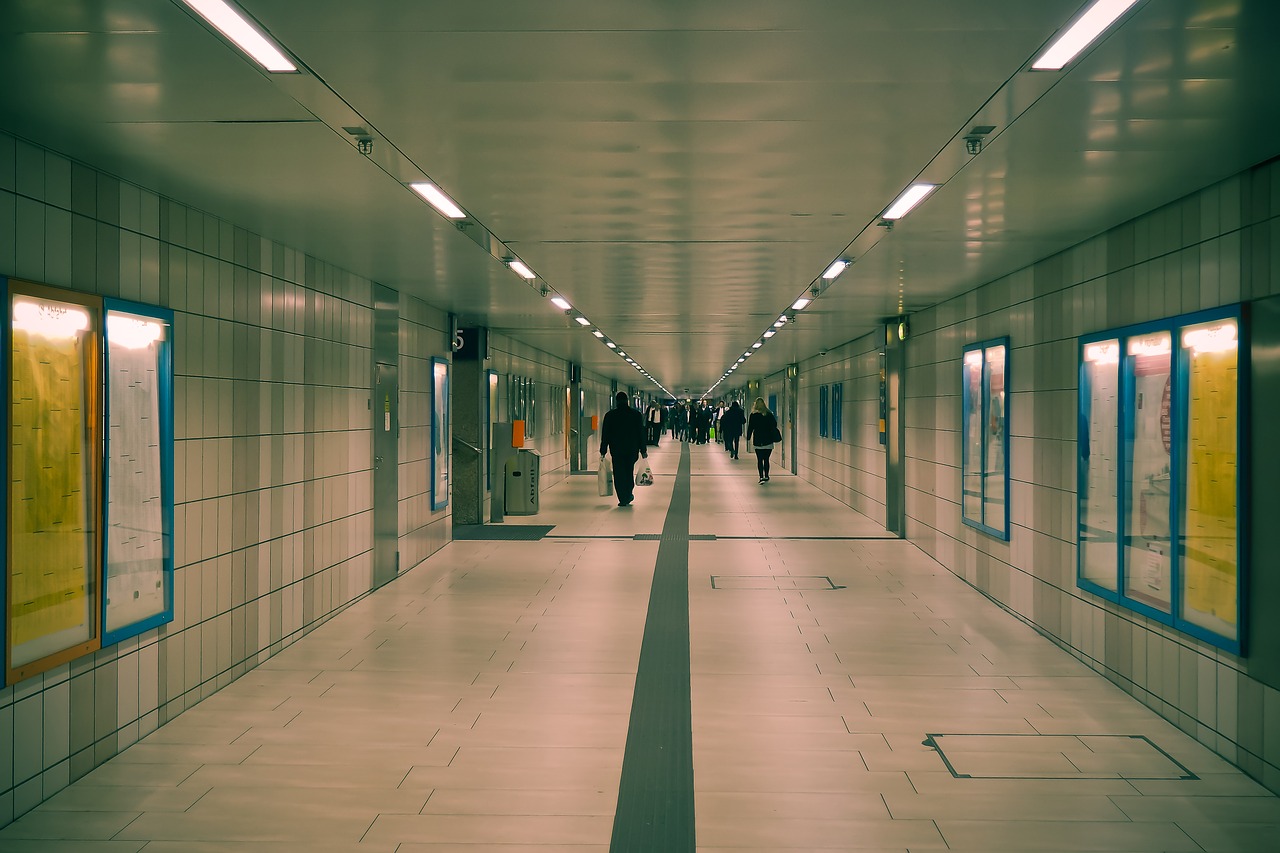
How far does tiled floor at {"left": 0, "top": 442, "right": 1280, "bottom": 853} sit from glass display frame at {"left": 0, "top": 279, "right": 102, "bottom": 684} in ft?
2.02

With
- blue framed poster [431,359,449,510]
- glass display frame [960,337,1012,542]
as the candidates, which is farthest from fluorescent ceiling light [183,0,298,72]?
blue framed poster [431,359,449,510]

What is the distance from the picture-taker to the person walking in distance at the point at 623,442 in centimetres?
1478

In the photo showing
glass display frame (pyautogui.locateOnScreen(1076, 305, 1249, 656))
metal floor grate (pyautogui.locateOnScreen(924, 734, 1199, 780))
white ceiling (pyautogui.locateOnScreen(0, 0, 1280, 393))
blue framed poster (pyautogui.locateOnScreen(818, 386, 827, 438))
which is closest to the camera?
white ceiling (pyautogui.locateOnScreen(0, 0, 1280, 393))

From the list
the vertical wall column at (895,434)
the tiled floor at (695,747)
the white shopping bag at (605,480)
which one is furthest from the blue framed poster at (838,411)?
the tiled floor at (695,747)

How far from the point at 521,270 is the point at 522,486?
633 centimetres

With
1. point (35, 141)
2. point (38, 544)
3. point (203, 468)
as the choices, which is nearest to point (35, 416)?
point (38, 544)

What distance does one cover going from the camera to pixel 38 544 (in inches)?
147

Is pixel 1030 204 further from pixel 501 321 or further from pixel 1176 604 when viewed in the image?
pixel 501 321

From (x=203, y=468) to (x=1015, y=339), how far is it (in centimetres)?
569

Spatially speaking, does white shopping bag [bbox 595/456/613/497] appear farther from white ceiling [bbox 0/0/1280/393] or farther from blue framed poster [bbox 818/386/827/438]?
white ceiling [bbox 0/0/1280/393]

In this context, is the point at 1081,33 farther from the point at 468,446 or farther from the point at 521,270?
the point at 468,446

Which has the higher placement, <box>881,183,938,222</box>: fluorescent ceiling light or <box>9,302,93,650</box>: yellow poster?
<box>881,183,938,222</box>: fluorescent ceiling light

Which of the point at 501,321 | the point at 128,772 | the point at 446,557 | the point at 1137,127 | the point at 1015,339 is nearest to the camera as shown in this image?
the point at 1137,127

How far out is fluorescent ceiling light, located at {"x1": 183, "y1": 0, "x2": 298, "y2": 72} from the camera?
2578 mm
